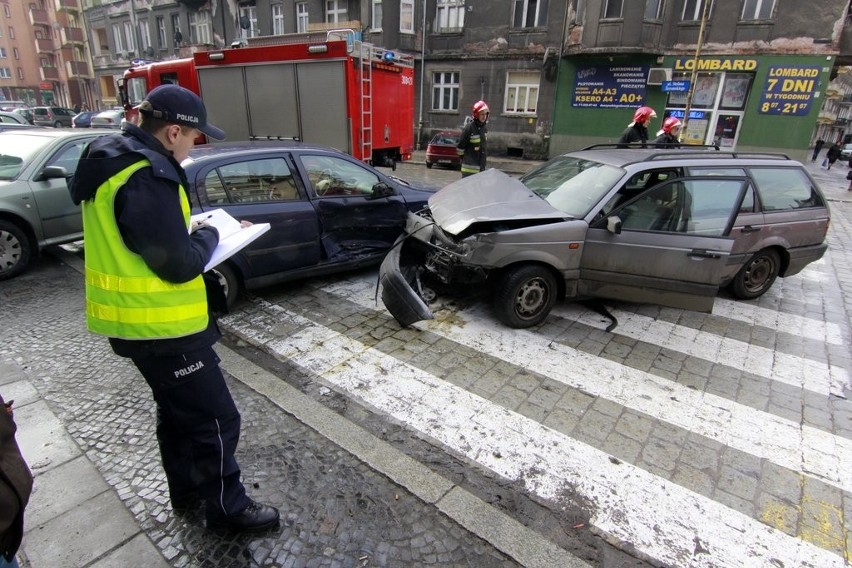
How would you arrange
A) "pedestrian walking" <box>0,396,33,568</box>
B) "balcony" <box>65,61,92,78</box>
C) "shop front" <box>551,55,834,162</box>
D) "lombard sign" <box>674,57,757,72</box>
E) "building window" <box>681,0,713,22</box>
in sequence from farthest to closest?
"balcony" <box>65,61,92,78</box> → "building window" <box>681,0,713,22</box> → "lombard sign" <box>674,57,757,72</box> → "shop front" <box>551,55,834,162</box> → "pedestrian walking" <box>0,396,33,568</box>

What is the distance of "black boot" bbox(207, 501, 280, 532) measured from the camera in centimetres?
222

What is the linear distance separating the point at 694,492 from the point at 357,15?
26589 millimetres

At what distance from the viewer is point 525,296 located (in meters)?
4.50

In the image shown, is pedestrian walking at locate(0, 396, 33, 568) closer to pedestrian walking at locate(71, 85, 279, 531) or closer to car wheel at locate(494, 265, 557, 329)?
pedestrian walking at locate(71, 85, 279, 531)

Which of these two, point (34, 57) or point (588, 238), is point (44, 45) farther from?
point (588, 238)

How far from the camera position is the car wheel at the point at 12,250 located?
5.21 meters

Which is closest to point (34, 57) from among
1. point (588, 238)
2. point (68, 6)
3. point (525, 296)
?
point (68, 6)

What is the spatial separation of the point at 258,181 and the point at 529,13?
20573mm

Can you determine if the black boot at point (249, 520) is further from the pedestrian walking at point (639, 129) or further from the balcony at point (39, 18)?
the balcony at point (39, 18)

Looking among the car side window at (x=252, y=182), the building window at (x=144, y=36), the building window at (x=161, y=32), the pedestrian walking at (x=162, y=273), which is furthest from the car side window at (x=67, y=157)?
the building window at (x=144, y=36)

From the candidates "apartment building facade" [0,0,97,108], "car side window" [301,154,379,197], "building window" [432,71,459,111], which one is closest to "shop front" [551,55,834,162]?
"building window" [432,71,459,111]

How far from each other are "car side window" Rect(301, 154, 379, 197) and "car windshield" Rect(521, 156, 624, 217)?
1.88 meters

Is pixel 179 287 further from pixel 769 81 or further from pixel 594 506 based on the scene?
pixel 769 81

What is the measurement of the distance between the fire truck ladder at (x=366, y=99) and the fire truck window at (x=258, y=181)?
5.31 m
